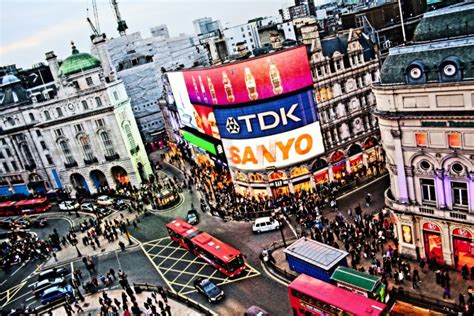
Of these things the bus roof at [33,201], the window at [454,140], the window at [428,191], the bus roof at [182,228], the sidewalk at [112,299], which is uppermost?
the window at [454,140]

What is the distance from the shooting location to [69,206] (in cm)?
7288

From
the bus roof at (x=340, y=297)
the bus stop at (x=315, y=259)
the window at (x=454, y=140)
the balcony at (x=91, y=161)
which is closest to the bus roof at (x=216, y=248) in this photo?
the bus stop at (x=315, y=259)

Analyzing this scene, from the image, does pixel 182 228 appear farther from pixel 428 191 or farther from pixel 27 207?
pixel 27 207

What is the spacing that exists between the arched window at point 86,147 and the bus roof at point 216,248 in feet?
129

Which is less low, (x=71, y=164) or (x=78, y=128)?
(x=78, y=128)

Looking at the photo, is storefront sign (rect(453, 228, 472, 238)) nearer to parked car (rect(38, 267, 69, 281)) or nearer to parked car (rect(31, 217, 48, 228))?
parked car (rect(38, 267, 69, 281))

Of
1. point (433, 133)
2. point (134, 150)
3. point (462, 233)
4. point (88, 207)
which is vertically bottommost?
point (88, 207)

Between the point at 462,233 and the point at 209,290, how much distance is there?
74.1 ft

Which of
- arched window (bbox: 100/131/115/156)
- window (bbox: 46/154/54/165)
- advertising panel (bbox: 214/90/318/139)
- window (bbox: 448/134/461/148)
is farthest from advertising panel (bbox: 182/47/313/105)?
window (bbox: 46/154/54/165)

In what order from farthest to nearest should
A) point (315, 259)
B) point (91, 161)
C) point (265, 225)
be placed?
point (91, 161) < point (265, 225) < point (315, 259)

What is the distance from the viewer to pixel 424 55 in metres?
31.7

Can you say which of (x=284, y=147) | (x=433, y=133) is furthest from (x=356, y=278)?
(x=284, y=147)

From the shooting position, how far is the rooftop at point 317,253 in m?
34.0

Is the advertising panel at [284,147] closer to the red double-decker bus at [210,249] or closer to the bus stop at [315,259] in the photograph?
the red double-decker bus at [210,249]
